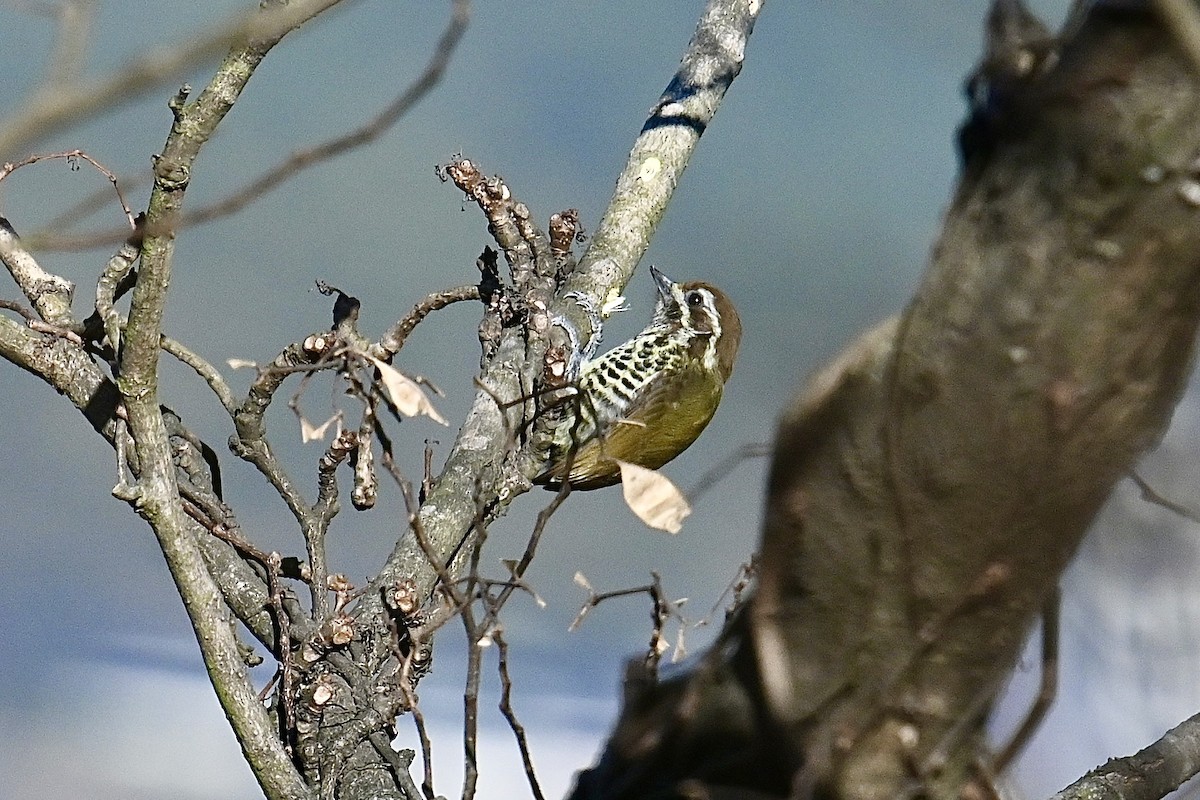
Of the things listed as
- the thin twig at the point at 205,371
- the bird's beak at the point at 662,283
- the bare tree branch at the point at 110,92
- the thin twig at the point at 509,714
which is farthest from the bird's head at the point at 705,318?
the bare tree branch at the point at 110,92

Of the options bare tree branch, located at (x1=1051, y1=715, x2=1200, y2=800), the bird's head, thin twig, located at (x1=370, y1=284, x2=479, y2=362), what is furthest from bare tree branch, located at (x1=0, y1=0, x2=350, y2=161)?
the bird's head

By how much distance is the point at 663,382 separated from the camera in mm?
3980

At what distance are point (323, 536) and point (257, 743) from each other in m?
0.52

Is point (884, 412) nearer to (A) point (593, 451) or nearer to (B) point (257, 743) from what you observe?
(B) point (257, 743)

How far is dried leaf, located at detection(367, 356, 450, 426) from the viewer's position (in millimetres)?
1554

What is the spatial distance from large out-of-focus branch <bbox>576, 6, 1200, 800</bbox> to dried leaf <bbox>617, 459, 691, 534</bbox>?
281 millimetres

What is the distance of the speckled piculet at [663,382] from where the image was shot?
375cm

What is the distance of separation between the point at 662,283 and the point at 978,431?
349 cm

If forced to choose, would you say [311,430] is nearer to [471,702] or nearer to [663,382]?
[471,702]

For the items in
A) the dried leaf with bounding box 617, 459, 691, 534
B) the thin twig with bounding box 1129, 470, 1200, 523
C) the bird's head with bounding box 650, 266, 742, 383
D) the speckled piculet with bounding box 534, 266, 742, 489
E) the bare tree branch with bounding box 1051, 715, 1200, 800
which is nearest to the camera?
the thin twig with bounding box 1129, 470, 1200, 523

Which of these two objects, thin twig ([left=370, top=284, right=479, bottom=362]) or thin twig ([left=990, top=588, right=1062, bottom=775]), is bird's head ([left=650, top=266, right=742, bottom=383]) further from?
thin twig ([left=990, top=588, right=1062, bottom=775])

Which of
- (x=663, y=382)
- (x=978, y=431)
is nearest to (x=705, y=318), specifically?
(x=663, y=382)

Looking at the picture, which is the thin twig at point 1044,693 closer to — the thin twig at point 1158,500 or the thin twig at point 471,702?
the thin twig at point 1158,500

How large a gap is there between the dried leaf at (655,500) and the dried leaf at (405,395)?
270mm
